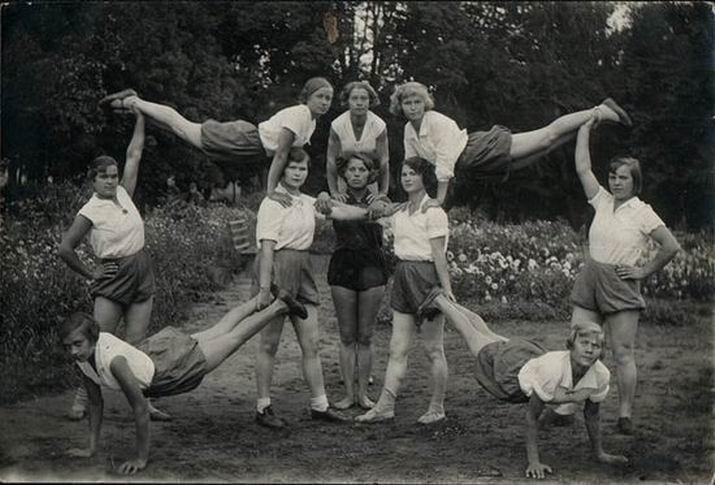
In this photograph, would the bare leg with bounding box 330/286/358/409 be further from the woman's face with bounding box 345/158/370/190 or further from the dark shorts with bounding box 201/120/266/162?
the dark shorts with bounding box 201/120/266/162

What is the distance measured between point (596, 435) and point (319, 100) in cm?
310

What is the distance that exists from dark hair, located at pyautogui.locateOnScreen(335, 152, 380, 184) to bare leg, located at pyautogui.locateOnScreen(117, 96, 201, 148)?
115 cm

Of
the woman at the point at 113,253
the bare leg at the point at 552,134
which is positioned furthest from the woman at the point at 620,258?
the woman at the point at 113,253

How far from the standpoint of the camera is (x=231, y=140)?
6188mm

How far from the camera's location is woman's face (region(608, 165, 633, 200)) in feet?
18.1

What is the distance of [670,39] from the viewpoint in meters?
12.6

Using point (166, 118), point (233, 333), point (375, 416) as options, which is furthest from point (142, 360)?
point (166, 118)

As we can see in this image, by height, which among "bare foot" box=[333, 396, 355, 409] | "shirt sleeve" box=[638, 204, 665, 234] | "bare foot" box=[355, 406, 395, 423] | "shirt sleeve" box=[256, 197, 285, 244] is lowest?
"bare foot" box=[333, 396, 355, 409]

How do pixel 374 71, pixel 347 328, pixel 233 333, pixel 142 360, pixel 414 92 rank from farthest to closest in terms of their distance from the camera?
pixel 374 71 < pixel 347 328 < pixel 414 92 < pixel 233 333 < pixel 142 360

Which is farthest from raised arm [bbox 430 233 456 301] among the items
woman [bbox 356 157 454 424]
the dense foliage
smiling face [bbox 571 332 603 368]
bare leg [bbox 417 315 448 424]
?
the dense foliage

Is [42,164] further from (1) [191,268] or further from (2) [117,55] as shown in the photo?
(1) [191,268]

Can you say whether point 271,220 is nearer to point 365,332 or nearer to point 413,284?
point 413,284

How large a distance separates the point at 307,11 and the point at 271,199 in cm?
779

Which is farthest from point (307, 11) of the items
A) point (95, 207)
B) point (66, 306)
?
point (95, 207)
